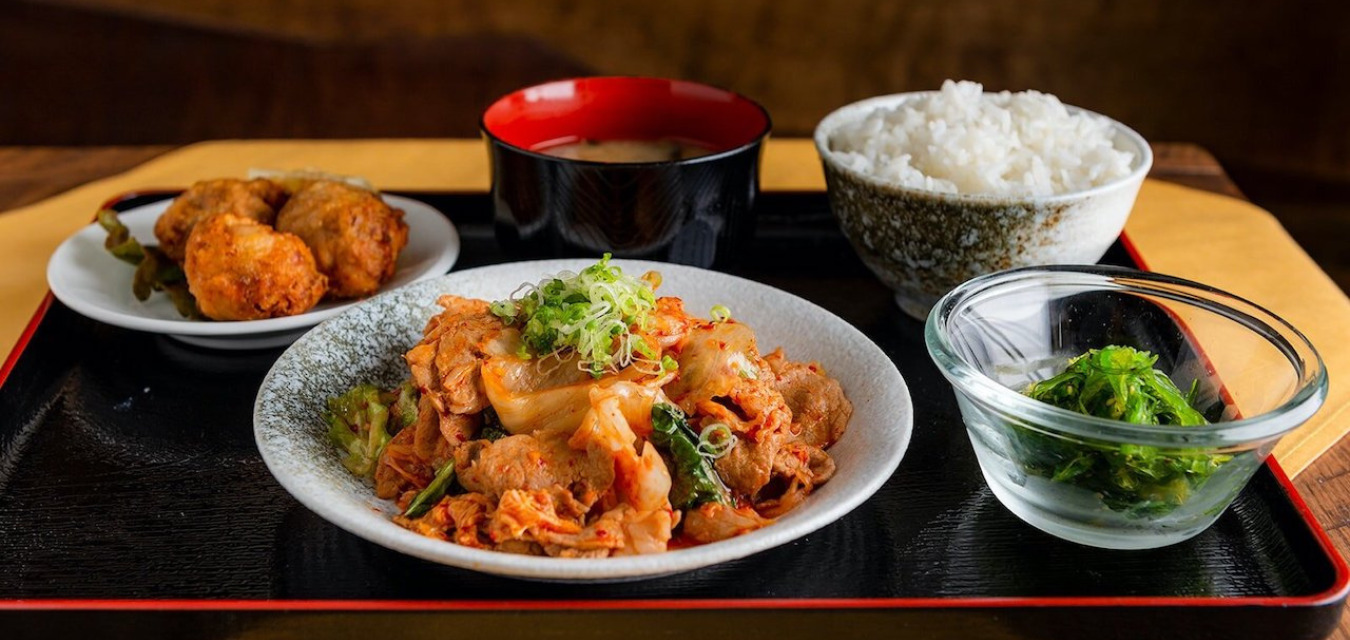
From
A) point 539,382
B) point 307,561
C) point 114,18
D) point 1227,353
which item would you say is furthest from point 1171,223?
point 114,18

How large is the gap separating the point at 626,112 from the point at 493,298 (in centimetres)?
90

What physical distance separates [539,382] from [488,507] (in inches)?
10.0

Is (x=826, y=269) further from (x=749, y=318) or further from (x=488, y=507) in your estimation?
(x=488, y=507)

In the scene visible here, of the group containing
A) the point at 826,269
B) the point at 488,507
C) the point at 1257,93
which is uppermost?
the point at 488,507

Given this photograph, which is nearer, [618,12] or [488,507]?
[488,507]

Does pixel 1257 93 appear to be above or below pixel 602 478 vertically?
below

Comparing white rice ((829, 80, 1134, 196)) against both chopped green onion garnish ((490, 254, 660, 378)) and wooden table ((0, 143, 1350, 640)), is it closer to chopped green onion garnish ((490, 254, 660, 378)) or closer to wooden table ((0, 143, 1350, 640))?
chopped green onion garnish ((490, 254, 660, 378))

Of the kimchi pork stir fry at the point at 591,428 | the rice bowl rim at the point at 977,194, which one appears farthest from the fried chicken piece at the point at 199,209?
the rice bowl rim at the point at 977,194

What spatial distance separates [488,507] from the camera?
1812mm

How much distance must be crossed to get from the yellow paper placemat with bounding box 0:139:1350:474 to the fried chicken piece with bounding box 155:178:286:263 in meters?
0.42

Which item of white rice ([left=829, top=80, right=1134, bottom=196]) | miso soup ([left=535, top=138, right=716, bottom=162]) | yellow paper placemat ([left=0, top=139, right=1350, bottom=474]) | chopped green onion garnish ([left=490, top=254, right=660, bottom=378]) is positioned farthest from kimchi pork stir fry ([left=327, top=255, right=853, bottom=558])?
yellow paper placemat ([left=0, top=139, right=1350, bottom=474])

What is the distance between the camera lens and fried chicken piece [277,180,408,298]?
2.63 m

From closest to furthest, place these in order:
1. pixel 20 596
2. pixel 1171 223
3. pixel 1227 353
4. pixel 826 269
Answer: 1. pixel 20 596
2. pixel 1227 353
3. pixel 826 269
4. pixel 1171 223

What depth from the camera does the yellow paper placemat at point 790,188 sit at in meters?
2.90
